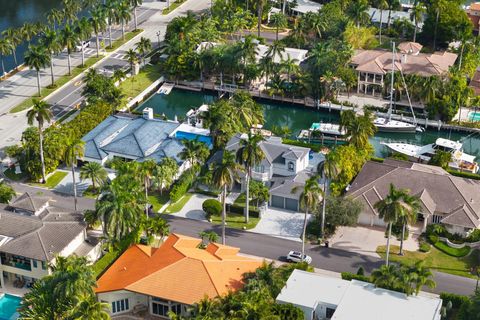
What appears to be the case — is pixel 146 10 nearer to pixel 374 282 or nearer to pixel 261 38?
pixel 261 38

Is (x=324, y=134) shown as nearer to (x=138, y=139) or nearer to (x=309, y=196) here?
(x=138, y=139)

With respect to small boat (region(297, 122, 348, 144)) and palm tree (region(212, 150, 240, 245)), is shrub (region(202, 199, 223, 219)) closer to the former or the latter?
palm tree (region(212, 150, 240, 245))

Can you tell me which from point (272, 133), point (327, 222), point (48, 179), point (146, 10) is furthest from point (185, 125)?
point (146, 10)

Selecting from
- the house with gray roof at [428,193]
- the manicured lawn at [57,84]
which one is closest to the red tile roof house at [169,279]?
the house with gray roof at [428,193]

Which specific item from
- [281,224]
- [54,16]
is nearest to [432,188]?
[281,224]

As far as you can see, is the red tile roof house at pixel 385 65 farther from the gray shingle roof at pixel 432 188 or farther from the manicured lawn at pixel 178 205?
the manicured lawn at pixel 178 205

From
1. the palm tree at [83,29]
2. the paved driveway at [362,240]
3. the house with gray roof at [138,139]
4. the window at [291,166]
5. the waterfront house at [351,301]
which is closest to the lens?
the waterfront house at [351,301]
